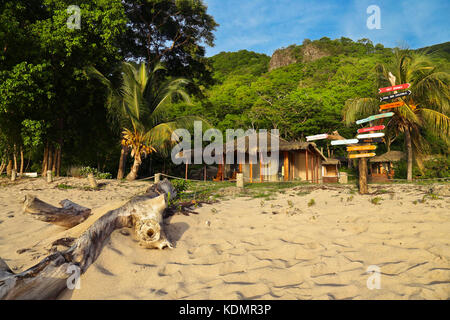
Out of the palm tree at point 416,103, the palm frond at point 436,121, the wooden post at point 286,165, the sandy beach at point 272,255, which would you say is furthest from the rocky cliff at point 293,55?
the sandy beach at point 272,255

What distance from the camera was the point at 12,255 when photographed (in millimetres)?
2809

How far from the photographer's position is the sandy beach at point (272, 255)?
6.89 feet

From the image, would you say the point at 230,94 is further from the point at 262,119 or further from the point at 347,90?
the point at 347,90

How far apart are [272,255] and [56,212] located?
280cm

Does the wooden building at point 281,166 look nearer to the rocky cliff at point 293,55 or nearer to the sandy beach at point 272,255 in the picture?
the sandy beach at point 272,255

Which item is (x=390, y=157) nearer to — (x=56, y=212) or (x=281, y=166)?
(x=281, y=166)

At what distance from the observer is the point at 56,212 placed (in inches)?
126

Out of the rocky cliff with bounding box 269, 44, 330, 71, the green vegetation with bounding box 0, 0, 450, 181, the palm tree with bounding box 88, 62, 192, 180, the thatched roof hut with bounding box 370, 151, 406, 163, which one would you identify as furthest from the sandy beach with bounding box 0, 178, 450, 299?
the rocky cliff with bounding box 269, 44, 330, 71

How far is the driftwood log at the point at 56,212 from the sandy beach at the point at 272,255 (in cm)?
15

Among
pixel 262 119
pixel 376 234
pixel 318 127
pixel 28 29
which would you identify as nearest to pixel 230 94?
pixel 262 119

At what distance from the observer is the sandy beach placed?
2.10m

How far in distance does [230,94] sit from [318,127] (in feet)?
41.1

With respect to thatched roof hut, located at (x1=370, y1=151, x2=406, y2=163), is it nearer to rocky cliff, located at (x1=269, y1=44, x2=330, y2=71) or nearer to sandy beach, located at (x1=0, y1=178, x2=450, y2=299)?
sandy beach, located at (x1=0, y1=178, x2=450, y2=299)

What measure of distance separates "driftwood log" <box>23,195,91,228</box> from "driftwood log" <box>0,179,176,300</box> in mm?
810
